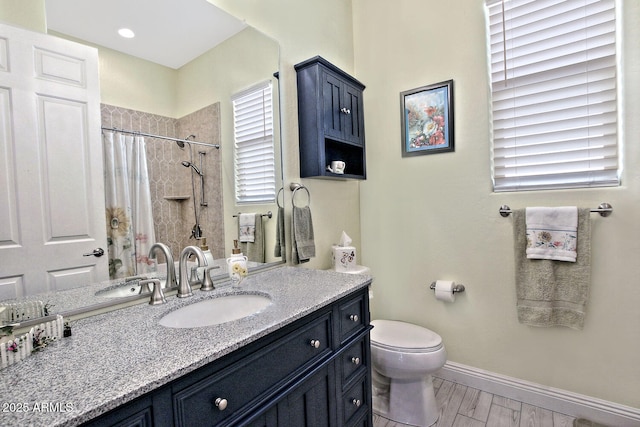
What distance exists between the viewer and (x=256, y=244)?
1.62 metres

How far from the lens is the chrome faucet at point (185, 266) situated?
119 centimetres

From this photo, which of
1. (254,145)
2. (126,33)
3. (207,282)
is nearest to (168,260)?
(207,282)

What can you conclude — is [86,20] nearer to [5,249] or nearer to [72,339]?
[5,249]

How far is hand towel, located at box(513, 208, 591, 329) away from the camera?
1.58 metres

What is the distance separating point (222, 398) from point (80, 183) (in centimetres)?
81

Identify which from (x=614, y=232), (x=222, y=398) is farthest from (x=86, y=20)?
(x=614, y=232)

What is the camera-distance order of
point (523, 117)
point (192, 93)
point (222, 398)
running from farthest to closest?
→ 1. point (523, 117)
2. point (192, 93)
3. point (222, 398)

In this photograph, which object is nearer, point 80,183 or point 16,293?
point 16,293

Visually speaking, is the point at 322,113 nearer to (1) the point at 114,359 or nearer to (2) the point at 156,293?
(2) the point at 156,293

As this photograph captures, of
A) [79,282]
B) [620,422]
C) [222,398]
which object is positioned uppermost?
[79,282]

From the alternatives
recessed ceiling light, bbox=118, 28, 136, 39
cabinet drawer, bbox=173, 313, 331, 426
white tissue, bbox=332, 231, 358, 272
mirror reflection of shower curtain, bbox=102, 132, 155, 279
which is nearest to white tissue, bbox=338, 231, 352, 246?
white tissue, bbox=332, 231, 358, 272

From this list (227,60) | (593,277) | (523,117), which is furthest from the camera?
(523,117)

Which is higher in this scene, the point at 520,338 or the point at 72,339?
the point at 72,339

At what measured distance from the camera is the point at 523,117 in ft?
5.81
